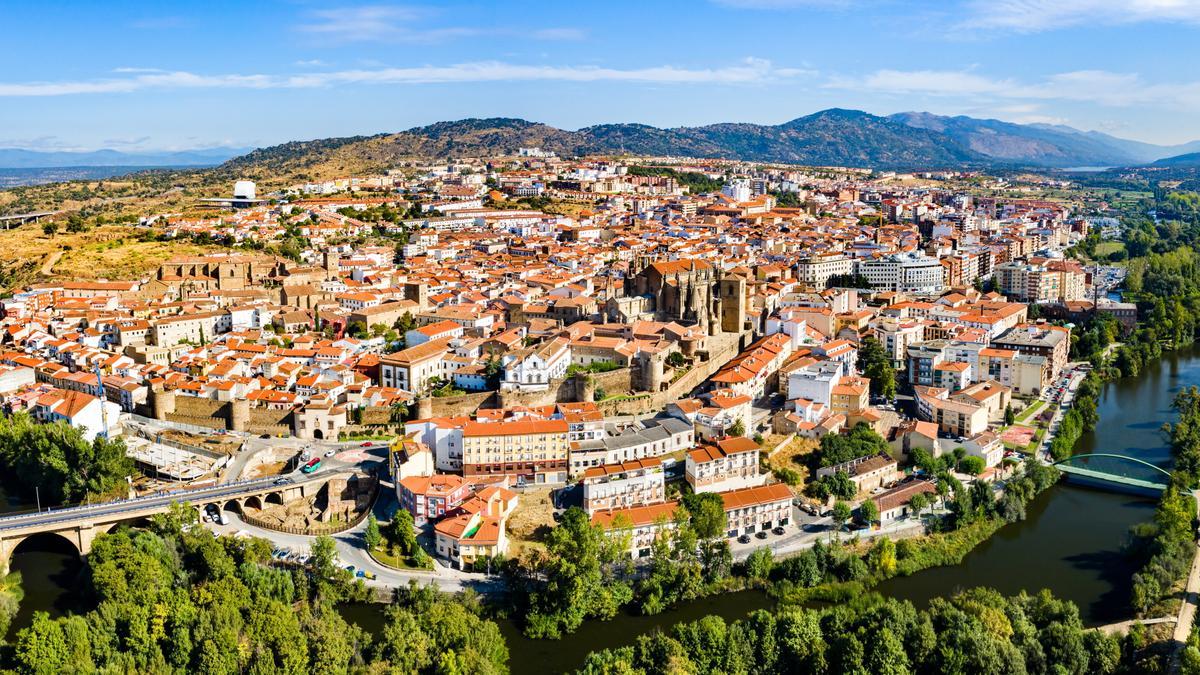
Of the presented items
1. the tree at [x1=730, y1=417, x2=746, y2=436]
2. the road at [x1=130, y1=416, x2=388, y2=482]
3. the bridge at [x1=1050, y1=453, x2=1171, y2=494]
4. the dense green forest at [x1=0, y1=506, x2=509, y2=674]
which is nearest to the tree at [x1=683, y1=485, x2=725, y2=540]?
the tree at [x1=730, y1=417, x2=746, y2=436]

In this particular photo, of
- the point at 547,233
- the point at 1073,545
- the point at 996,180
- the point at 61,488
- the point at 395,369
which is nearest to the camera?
the point at 1073,545

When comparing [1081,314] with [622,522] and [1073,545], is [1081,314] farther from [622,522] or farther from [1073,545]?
[622,522]

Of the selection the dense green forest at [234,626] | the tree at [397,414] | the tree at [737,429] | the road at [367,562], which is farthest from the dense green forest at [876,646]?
the tree at [397,414]

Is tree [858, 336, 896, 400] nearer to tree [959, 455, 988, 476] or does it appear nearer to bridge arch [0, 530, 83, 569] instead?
tree [959, 455, 988, 476]

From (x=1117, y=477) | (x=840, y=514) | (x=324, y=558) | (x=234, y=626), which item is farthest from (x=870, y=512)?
(x=234, y=626)

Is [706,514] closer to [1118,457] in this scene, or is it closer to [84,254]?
[1118,457]

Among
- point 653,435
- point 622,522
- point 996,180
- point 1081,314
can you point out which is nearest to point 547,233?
point 1081,314
